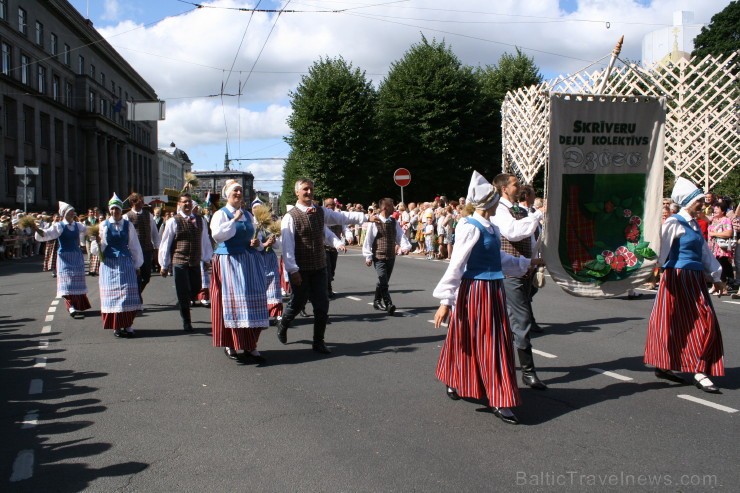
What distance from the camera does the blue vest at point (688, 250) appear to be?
21.1 feet

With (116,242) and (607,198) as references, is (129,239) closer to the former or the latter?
(116,242)

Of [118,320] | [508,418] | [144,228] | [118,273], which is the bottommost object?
[508,418]

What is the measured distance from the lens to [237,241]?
7742 mm

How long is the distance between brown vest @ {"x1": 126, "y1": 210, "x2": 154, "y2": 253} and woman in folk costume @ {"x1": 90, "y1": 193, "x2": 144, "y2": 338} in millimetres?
2850

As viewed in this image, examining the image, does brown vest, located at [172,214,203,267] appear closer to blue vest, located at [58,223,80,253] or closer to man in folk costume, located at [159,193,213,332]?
man in folk costume, located at [159,193,213,332]

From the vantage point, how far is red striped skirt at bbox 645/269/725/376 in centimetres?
623

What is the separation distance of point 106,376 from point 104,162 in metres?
58.1

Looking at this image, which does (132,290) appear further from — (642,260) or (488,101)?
(488,101)

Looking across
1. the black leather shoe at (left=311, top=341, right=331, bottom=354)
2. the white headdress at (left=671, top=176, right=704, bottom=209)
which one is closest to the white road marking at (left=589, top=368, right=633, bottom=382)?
the white headdress at (left=671, top=176, right=704, bottom=209)

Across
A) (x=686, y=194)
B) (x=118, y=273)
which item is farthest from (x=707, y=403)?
(x=118, y=273)

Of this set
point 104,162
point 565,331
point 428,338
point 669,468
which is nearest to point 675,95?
point 565,331

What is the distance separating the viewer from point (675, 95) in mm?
20141

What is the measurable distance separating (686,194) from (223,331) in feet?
16.5

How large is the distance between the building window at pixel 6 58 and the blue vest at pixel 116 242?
36164mm
